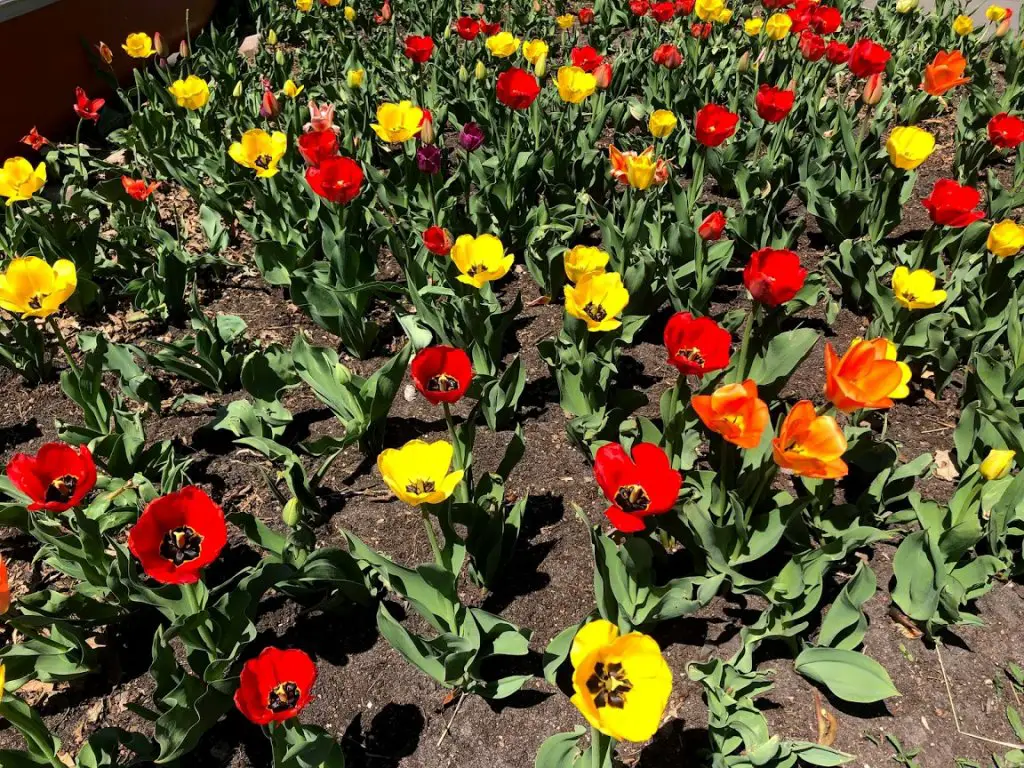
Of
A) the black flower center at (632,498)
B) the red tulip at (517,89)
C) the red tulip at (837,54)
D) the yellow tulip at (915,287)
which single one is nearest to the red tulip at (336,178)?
the red tulip at (517,89)

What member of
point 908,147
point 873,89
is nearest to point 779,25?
point 873,89

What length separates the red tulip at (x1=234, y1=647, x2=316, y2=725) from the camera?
56.1 inches

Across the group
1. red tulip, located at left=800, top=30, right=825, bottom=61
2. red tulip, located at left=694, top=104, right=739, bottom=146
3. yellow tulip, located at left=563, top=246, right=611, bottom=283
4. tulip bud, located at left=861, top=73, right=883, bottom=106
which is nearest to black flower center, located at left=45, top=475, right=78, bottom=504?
yellow tulip, located at left=563, top=246, right=611, bottom=283

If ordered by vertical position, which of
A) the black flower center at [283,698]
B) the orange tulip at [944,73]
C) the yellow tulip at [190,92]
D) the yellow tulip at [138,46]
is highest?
the yellow tulip at [138,46]

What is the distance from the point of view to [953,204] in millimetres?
2549

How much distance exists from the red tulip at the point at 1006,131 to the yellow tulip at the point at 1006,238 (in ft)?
2.89

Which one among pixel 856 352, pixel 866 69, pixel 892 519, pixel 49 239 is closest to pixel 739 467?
pixel 892 519

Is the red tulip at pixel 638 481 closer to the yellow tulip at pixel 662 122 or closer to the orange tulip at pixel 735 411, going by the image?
the orange tulip at pixel 735 411

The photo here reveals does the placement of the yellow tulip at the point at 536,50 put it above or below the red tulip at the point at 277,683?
above

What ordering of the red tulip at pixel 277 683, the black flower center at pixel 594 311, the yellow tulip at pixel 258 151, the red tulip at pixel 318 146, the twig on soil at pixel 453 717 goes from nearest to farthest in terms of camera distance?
the red tulip at pixel 277 683, the twig on soil at pixel 453 717, the black flower center at pixel 594 311, the red tulip at pixel 318 146, the yellow tulip at pixel 258 151

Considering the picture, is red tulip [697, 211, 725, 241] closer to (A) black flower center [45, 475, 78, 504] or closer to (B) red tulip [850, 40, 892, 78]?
(B) red tulip [850, 40, 892, 78]

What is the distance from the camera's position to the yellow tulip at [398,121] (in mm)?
3253

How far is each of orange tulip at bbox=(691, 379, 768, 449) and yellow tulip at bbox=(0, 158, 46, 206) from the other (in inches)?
109

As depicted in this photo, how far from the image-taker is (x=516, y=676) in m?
1.88
